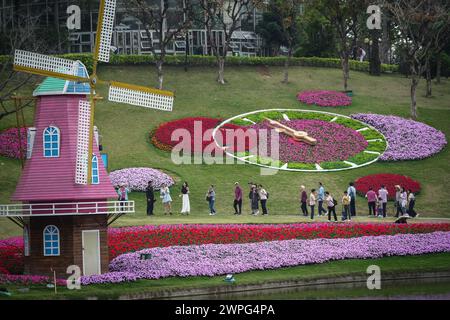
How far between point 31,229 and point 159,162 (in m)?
21.9

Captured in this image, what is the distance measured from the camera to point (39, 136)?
42969 mm

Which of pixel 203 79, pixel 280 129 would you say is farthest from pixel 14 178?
pixel 203 79

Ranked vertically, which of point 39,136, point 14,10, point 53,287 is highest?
point 14,10

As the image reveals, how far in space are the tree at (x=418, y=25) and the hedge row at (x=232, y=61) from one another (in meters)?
8.28

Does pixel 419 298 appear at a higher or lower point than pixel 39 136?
lower

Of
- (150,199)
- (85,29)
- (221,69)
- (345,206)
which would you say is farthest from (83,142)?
(85,29)

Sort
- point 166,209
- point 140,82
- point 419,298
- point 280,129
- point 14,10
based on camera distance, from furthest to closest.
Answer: point 14,10
point 140,82
point 280,129
point 166,209
point 419,298

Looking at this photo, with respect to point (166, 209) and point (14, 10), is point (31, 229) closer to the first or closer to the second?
point (166, 209)

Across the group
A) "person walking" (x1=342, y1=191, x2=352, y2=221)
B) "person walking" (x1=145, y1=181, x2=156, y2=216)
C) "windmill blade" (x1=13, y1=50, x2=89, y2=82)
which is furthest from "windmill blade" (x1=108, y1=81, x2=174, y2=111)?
"person walking" (x1=342, y1=191, x2=352, y2=221)

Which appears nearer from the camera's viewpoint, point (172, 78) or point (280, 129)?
point (280, 129)

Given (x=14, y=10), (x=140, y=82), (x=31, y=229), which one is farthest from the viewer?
(x=14, y=10)

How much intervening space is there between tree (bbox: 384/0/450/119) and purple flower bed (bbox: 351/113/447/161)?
3052 mm

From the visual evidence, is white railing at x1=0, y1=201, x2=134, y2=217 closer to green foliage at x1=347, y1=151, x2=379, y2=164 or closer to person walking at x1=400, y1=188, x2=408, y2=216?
person walking at x1=400, y1=188, x2=408, y2=216

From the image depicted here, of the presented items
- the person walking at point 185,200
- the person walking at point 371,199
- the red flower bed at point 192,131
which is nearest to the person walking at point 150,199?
the person walking at point 185,200
